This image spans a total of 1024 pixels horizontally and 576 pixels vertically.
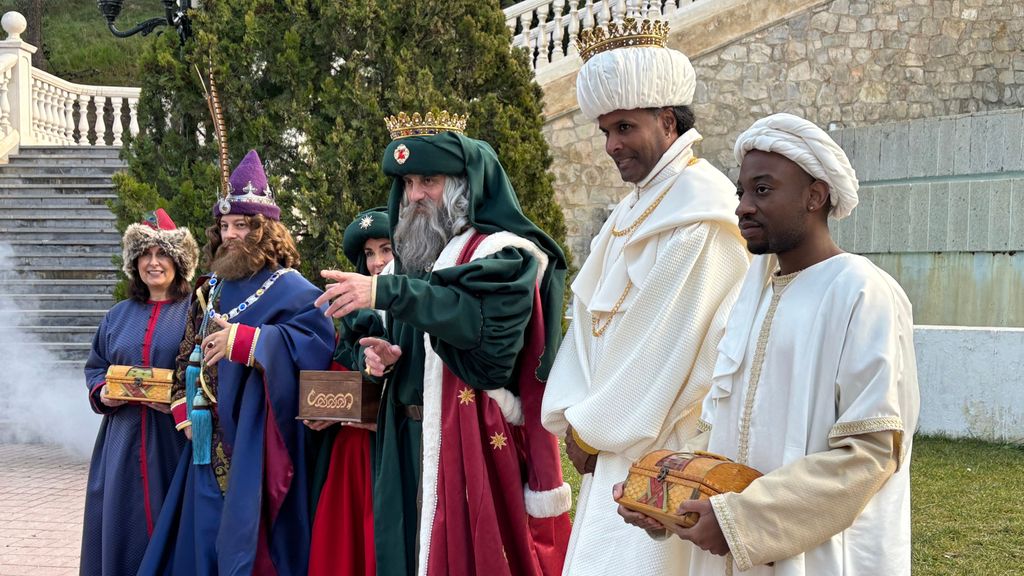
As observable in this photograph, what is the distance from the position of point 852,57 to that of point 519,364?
506 inches

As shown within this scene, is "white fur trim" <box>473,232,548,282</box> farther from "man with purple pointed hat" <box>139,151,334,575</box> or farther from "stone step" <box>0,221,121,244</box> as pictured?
"stone step" <box>0,221,121,244</box>

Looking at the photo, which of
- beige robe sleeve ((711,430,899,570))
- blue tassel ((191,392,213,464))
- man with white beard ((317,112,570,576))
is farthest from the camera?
blue tassel ((191,392,213,464))

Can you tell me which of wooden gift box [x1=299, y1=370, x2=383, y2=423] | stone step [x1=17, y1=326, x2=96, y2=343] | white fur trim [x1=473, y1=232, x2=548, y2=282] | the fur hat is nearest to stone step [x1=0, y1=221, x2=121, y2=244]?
stone step [x1=17, y1=326, x2=96, y2=343]

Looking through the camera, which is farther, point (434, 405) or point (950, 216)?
point (950, 216)

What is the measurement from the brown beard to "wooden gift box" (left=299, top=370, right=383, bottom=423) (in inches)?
30.1

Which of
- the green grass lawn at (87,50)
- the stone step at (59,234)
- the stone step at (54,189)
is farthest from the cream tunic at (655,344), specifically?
the green grass lawn at (87,50)

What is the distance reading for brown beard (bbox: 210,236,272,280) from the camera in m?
5.23

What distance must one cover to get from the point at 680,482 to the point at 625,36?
5.35ft

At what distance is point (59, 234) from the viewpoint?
15875mm

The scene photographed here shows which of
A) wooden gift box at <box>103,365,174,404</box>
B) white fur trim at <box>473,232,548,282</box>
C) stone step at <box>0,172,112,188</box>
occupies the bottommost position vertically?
wooden gift box at <box>103,365,174,404</box>

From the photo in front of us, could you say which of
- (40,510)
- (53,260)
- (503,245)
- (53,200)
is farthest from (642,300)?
(53,200)

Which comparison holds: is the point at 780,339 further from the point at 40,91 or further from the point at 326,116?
the point at 40,91

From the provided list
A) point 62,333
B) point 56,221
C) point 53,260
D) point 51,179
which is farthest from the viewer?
point 51,179

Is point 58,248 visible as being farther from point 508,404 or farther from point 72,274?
point 508,404
